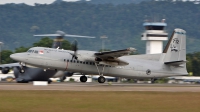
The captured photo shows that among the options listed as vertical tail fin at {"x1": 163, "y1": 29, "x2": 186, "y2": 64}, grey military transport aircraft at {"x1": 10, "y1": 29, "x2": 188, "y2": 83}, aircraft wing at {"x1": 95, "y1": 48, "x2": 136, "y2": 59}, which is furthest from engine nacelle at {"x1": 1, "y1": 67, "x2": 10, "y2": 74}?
vertical tail fin at {"x1": 163, "y1": 29, "x2": 186, "y2": 64}

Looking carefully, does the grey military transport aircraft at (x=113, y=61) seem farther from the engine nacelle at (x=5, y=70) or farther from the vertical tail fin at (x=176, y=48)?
the engine nacelle at (x=5, y=70)

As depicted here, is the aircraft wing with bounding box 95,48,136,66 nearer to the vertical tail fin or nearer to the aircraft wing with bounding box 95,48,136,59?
the aircraft wing with bounding box 95,48,136,59

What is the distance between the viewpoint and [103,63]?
38.1 meters

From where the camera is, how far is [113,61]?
3831 centimetres

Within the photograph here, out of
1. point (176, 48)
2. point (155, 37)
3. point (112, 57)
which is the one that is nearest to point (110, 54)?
point (112, 57)

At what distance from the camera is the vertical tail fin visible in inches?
1654
